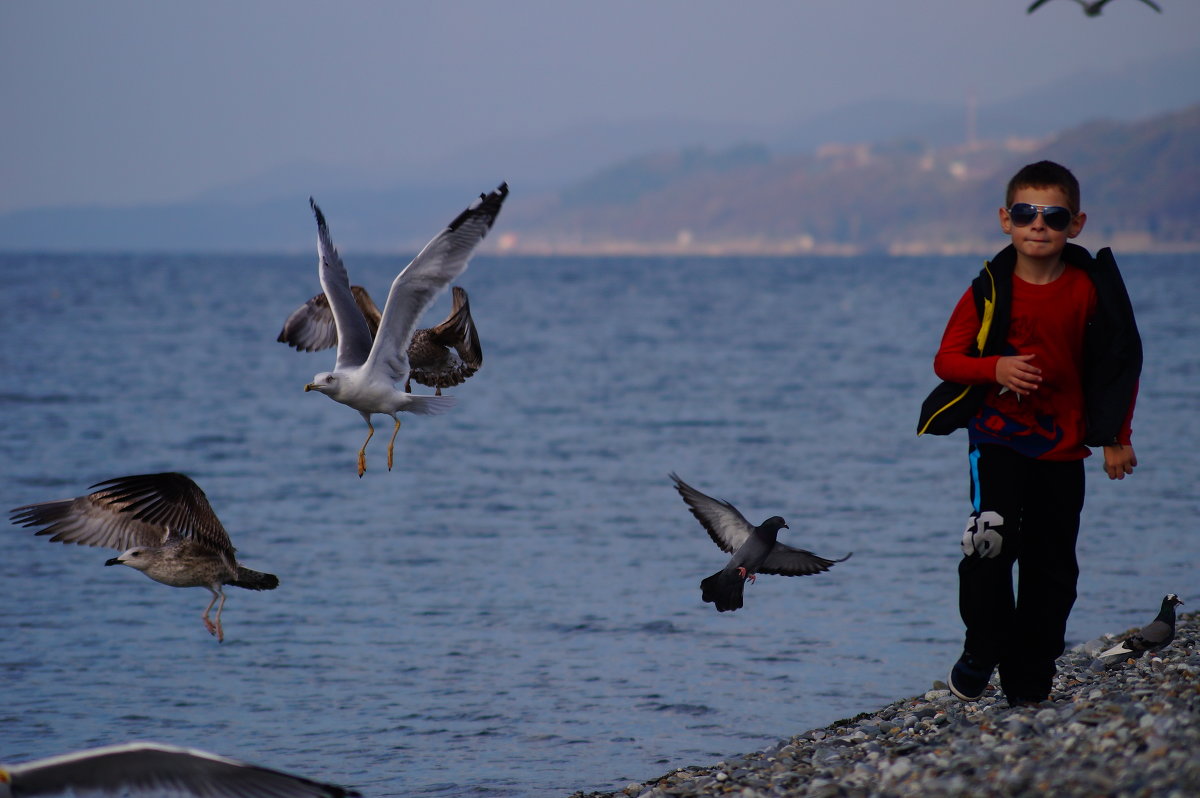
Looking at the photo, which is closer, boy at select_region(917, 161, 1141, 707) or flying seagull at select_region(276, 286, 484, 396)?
boy at select_region(917, 161, 1141, 707)

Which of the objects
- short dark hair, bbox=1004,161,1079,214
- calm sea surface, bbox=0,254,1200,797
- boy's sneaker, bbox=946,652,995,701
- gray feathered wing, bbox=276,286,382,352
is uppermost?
short dark hair, bbox=1004,161,1079,214

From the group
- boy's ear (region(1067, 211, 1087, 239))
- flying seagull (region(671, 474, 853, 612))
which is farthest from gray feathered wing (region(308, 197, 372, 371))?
boy's ear (region(1067, 211, 1087, 239))

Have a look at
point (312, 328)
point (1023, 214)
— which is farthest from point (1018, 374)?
point (312, 328)

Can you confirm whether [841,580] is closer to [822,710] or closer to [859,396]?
[822,710]

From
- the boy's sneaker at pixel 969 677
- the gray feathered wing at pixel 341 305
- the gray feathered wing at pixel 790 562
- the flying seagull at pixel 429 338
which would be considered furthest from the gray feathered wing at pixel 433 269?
the boy's sneaker at pixel 969 677

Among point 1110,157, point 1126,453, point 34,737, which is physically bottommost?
point 34,737

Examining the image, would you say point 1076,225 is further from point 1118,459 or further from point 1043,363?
point 1118,459

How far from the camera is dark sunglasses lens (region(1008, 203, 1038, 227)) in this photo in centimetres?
568

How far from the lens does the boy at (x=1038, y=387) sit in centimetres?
566

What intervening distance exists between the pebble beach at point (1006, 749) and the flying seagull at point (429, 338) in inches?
135

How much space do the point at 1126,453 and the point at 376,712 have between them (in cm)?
578

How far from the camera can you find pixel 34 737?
9086 mm

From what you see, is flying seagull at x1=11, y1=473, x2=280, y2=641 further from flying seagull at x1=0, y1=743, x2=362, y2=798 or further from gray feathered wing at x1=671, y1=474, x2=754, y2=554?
gray feathered wing at x1=671, y1=474, x2=754, y2=554

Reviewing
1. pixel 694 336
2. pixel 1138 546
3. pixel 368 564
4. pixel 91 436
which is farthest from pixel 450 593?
pixel 694 336
